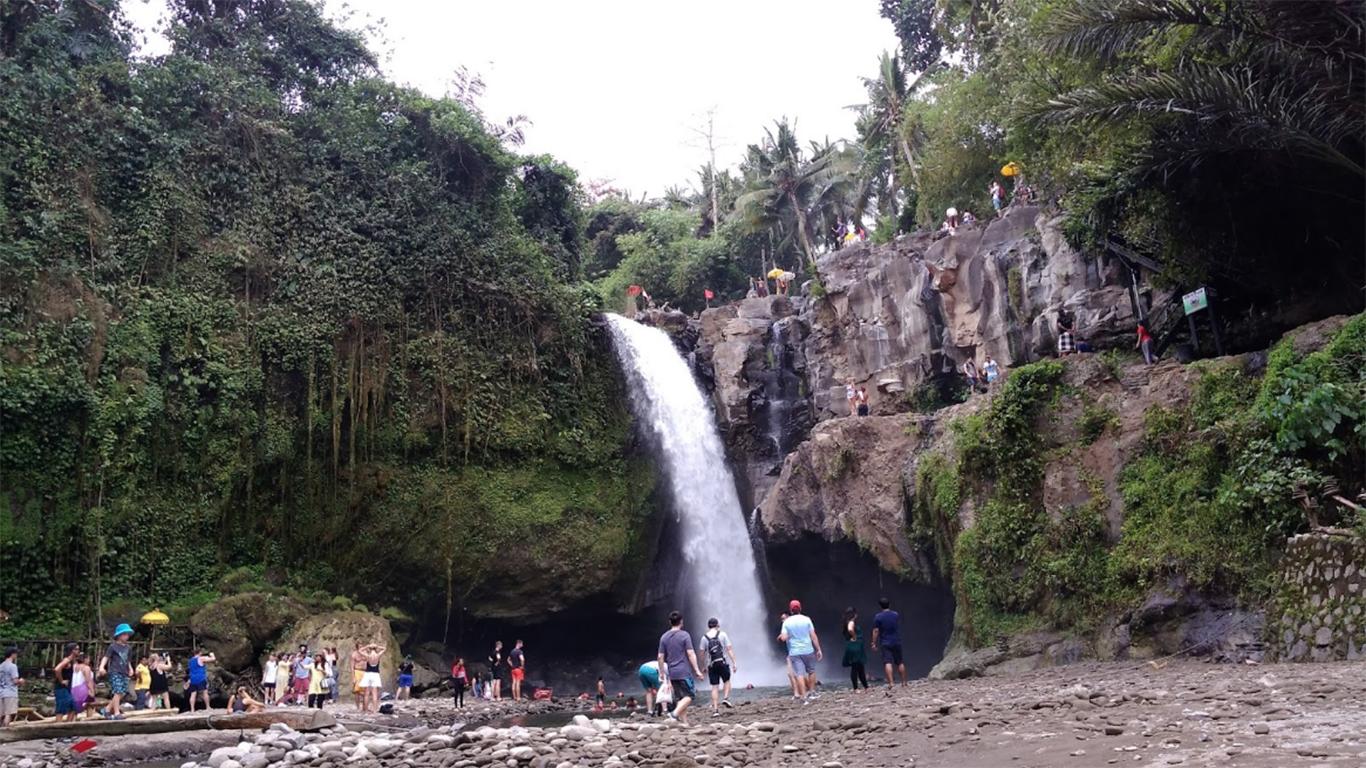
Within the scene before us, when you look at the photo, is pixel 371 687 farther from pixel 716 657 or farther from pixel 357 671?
pixel 716 657

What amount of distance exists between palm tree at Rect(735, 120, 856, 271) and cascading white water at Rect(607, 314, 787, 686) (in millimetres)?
14869

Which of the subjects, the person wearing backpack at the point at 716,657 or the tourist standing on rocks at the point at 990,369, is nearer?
the person wearing backpack at the point at 716,657

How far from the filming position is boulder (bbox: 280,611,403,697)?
2138cm

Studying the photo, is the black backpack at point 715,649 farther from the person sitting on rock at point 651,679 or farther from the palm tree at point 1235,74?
the palm tree at point 1235,74

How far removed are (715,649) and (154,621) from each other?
1328cm

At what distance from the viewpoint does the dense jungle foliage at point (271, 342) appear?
21641 millimetres

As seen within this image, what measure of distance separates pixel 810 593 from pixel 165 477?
17031mm

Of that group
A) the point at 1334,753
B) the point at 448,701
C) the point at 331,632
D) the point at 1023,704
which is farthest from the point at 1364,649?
the point at 331,632

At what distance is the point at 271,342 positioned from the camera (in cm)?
2541

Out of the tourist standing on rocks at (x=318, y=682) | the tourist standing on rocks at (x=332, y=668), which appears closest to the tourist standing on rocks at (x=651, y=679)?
the tourist standing on rocks at (x=318, y=682)

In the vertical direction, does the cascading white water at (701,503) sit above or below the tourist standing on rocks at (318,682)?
above

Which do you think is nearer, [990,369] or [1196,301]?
[1196,301]

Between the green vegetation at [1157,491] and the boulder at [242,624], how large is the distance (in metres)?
14.2

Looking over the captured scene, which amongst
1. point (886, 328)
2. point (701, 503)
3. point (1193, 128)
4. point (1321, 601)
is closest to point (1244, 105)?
point (1193, 128)
